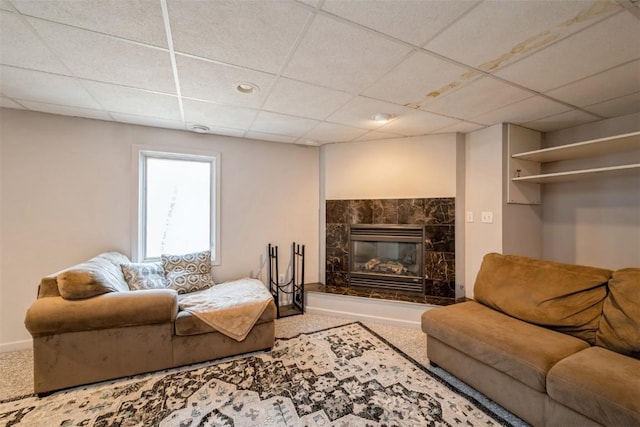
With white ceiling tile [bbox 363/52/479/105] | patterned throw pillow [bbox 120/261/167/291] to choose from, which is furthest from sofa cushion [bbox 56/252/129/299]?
white ceiling tile [bbox 363/52/479/105]

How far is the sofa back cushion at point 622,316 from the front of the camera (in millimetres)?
1474

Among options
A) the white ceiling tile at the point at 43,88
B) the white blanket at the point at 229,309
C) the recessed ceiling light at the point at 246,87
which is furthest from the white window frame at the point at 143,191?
the recessed ceiling light at the point at 246,87

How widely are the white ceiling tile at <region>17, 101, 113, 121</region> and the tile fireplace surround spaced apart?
2.72m

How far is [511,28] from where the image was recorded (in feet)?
4.52

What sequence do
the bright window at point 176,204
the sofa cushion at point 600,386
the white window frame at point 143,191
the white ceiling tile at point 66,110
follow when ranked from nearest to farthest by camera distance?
the sofa cushion at point 600,386 < the white ceiling tile at point 66,110 < the white window frame at point 143,191 < the bright window at point 176,204

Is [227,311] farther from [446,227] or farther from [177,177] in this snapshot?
[446,227]

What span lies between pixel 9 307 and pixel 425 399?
3770mm

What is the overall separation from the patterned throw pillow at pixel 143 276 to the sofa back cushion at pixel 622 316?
355 centimetres

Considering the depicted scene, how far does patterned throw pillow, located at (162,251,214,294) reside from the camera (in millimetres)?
2807

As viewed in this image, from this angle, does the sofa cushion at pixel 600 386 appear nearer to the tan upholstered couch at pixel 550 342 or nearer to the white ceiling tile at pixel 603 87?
the tan upholstered couch at pixel 550 342

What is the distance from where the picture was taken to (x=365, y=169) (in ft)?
11.4

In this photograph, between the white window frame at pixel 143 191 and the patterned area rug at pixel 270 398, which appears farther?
the white window frame at pixel 143 191

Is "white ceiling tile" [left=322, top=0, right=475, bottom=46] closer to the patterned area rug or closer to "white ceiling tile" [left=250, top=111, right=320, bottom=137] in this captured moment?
"white ceiling tile" [left=250, top=111, right=320, bottom=137]

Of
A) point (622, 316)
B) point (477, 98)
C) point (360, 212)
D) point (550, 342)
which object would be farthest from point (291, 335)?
point (477, 98)
